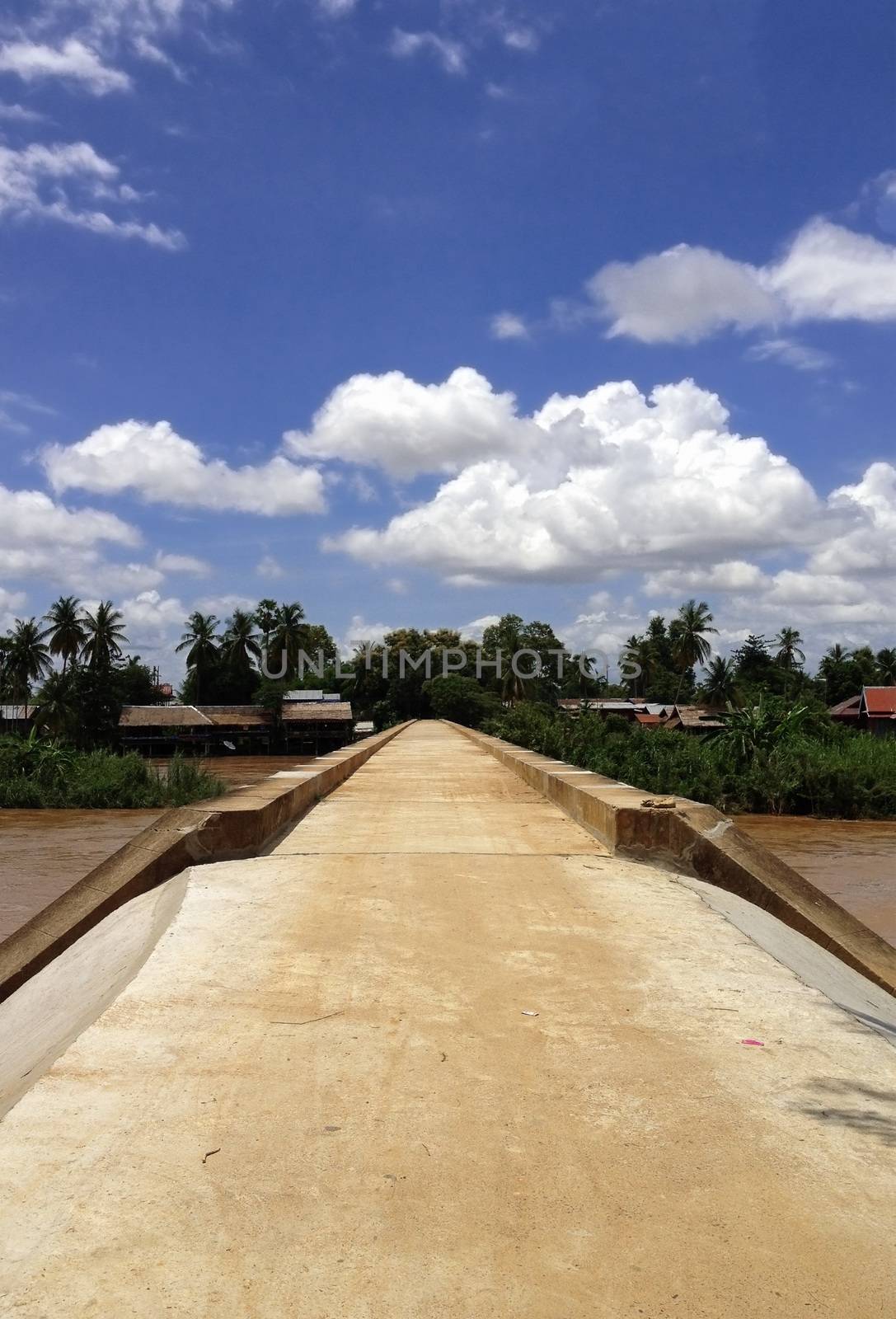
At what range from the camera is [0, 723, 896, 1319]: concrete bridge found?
2.18 meters

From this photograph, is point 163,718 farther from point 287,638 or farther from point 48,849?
point 48,849

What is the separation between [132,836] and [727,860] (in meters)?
13.8

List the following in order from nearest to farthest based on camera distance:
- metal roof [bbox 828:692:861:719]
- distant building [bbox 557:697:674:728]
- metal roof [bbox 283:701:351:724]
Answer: metal roof [bbox 828:692:861:719]
metal roof [bbox 283:701:351:724]
distant building [bbox 557:697:674:728]

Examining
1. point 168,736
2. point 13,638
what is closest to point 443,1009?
point 168,736

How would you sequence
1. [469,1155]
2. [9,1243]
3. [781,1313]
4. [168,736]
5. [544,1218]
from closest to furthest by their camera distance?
[781,1313]
[9,1243]
[544,1218]
[469,1155]
[168,736]

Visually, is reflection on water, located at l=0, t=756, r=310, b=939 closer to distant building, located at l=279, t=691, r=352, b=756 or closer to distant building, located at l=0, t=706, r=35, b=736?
distant building, located at l=279, t=691, r=352, b=756

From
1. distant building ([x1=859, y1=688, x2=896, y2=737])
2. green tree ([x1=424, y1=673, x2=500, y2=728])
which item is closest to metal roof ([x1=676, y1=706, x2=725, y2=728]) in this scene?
distant building ([x1=859, y1=688, x2=896, y2=737])

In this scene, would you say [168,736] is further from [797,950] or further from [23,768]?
[797,950]

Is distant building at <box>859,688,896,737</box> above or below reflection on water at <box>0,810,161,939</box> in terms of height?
above

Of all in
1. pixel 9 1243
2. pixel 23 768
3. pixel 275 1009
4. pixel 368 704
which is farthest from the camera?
pixel 368 704

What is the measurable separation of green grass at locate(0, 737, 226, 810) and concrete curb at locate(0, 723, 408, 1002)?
16851 millimetres

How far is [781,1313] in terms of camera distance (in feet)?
6.84

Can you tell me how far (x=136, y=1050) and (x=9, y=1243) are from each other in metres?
1.04

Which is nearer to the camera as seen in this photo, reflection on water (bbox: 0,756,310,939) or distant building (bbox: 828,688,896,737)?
reflection on water (bbox: 0,756,310,939)
